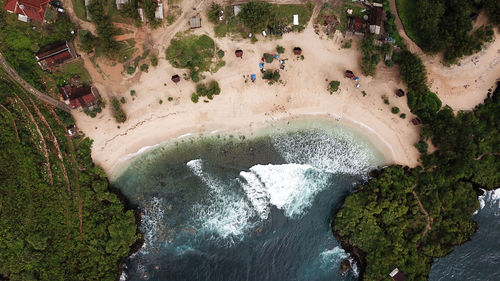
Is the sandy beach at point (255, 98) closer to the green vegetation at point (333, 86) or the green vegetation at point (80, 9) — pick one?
the green vegetation at point (333, 86)

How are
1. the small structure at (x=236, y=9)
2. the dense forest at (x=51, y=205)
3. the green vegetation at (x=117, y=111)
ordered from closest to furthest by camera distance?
the dense forest at (x=51, y=205) → the small structure at (x=236, y=9) → the green vegetation at (x=117, y=111)

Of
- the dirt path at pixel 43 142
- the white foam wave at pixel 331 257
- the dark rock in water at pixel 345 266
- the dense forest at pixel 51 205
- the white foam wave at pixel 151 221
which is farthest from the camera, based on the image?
the white foam wave at pixel 331 257

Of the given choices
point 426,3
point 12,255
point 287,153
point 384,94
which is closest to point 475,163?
point 384,94

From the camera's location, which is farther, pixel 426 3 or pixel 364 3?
pixel 364 3

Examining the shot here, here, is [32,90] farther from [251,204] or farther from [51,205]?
[251,204]

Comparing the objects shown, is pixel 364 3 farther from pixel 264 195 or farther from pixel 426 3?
pixel 264 195

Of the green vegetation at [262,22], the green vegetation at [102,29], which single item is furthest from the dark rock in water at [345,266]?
the green vegetation at [102,29]

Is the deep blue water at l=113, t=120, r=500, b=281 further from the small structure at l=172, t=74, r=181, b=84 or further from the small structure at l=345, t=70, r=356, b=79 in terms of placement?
the small structure at l=172, t=74, r=181, b=84

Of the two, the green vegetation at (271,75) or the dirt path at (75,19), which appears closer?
the dirt path at (75,19)
